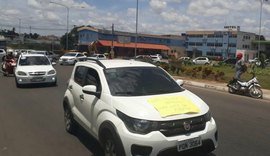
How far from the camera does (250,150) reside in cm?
686

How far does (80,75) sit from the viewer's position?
765 centimetres

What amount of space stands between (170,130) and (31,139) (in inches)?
142

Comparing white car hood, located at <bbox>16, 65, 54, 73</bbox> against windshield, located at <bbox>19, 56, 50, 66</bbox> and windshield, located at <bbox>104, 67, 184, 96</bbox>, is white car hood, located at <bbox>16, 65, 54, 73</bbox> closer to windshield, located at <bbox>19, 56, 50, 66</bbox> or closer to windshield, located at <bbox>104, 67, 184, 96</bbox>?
windshield, located at <bbox>19, 56, 50, 66</bbox>

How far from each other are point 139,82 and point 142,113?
3.93 ft

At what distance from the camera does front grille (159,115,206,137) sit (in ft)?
16.9

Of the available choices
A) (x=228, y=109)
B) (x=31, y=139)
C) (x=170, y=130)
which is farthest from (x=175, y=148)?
(x=228, y=109)

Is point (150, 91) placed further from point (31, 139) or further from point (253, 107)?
point (253, 107)

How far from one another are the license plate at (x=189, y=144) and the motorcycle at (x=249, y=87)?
38.0 feet

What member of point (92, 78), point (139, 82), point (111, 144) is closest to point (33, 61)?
point (92, 78)

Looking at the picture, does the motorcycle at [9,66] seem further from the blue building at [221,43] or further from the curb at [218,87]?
the blue building at [221,43]

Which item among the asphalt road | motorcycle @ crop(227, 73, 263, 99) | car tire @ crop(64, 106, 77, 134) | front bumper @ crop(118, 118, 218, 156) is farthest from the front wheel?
front bumper @ crop(118, 118, 218, 156)

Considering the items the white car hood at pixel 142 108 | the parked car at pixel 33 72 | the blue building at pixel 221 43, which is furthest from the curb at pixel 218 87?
the blue building at pixel 221 43

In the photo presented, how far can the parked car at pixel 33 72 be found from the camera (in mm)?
17828

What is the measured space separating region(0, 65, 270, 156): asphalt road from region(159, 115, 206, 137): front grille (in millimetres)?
1281
